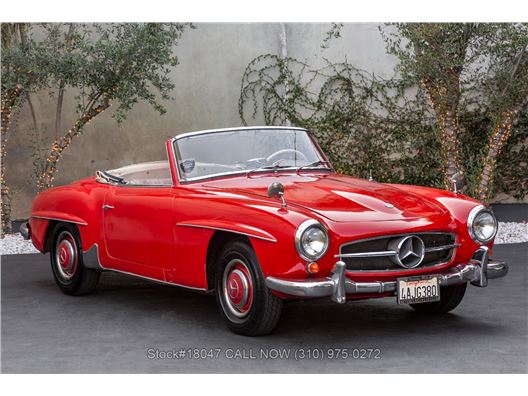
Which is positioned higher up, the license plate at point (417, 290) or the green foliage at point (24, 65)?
the green foliage at point (24, 65)

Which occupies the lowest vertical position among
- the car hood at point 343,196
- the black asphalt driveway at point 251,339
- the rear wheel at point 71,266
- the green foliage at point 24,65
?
the black asphalt driveway at point 251,339

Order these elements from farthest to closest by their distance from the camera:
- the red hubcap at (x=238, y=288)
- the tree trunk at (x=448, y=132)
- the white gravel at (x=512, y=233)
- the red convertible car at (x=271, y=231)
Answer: the tree trunk at (x=448, y=132), the white gravel at (x=512, y=233), the red hubcap at (x=238, y=288), the red convertible car at (x=271, y=231)

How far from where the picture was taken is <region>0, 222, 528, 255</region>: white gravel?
37.2 ft

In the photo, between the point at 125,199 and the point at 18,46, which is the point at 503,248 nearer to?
the point at 125,199

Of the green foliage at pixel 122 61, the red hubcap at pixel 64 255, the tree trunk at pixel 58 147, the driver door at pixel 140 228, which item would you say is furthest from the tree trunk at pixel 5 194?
the driver door at pixel 140 228

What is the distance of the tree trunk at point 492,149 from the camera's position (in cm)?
1182

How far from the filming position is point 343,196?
19.9ft

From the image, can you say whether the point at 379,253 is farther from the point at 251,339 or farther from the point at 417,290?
the point at 251,339

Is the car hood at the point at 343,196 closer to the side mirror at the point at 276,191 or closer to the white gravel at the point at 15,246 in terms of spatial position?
the side mirror at the point at 276,191

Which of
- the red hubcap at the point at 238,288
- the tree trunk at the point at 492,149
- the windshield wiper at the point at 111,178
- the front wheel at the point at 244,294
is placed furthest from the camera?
the tree trunk at the point at 492,149

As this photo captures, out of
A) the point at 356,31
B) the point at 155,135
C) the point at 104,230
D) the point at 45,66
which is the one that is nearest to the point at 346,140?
the point at 356,31

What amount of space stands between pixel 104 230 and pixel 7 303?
1086 mm

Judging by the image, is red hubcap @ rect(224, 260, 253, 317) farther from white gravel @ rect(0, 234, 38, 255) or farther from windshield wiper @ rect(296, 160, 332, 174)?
white gravel @ rect(0, 234, 38, 255)

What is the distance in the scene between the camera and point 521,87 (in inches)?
455
